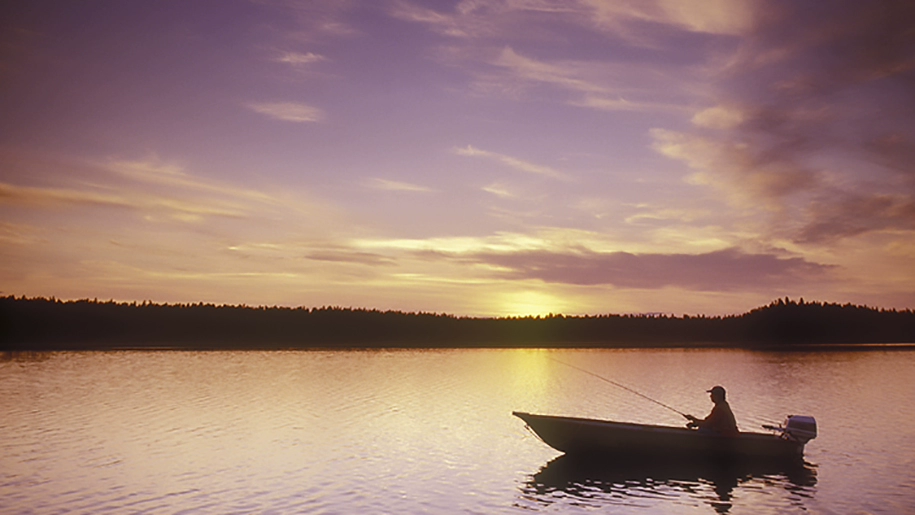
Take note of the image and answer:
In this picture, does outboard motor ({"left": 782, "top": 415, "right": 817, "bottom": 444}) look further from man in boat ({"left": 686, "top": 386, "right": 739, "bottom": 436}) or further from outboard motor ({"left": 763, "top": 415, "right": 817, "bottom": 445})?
man in boat ({"left": 686, "top": 386, "right": 739, "bottom": 436})

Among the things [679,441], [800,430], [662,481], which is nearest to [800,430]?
[800,430]

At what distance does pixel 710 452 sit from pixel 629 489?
12.7 ft

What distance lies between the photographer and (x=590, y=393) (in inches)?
1902

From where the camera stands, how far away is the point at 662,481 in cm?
2036

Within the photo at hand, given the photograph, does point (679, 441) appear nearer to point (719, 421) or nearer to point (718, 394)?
point (719, 421)

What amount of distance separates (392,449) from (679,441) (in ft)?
31.2

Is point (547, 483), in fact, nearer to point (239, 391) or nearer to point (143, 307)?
point (239, 391)

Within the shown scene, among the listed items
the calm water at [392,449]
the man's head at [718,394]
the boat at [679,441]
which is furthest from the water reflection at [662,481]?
the man's head at [718,394]

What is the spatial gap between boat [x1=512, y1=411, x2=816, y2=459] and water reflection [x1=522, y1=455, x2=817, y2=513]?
28cm

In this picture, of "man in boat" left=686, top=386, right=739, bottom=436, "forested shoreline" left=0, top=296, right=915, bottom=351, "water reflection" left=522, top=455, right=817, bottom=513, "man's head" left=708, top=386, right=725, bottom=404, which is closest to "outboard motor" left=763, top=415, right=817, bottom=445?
"water reflection" left=522, top=455, right=817, bottom=513

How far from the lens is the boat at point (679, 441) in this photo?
21.9 m

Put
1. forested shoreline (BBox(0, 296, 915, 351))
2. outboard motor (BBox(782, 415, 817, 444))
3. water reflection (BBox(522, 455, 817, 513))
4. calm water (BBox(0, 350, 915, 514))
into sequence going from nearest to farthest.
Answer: calm water (BBox(0, 350, 915, 514)) < water reflection (BBox(522, 455, 817, 513)) < outboard motor (BBox(782, 415, 817, 444)) < forested shoreline (BBox(0, 296, 915, 351))

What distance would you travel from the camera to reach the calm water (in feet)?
59.9

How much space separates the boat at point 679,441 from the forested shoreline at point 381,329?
10196cm
